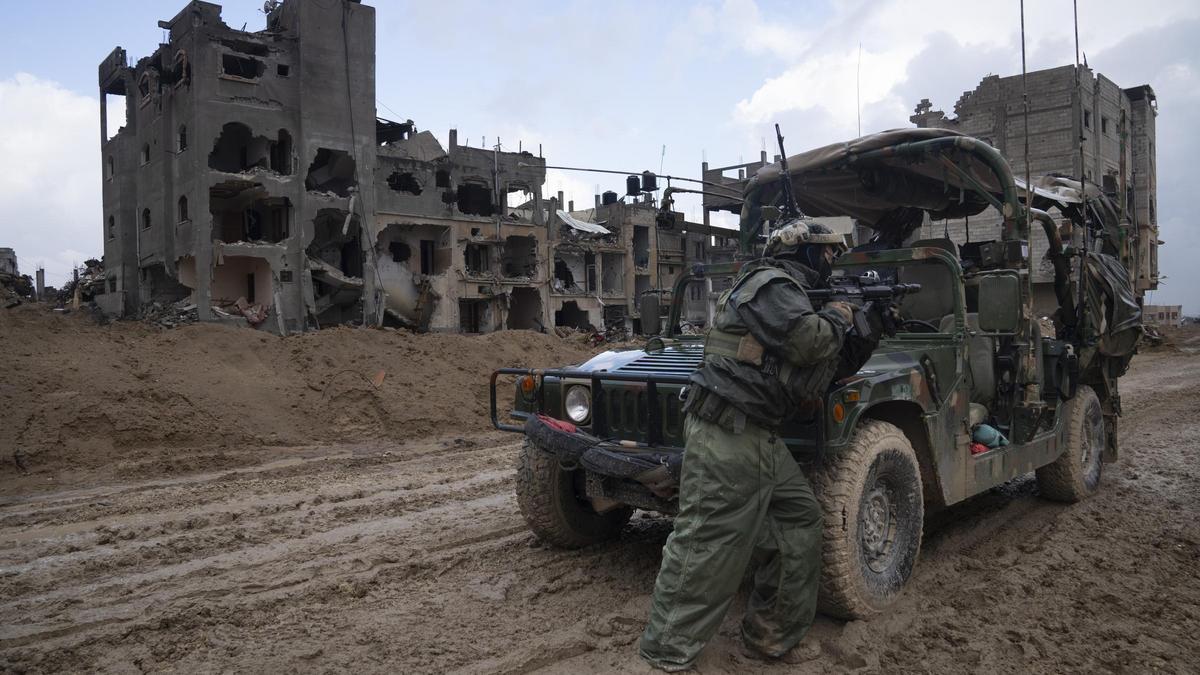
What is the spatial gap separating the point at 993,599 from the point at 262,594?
4.11 metres

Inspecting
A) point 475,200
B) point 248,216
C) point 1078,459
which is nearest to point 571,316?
point 475,200

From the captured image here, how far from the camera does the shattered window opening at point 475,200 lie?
111 ft

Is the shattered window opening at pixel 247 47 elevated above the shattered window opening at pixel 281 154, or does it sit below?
above

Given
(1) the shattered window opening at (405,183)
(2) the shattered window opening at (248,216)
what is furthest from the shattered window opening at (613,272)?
(2) the shattered window opening at (248,216)

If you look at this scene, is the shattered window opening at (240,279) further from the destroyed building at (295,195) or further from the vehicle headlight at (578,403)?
the vehicle headlight at (578,403)

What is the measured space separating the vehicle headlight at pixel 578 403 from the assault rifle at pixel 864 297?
150cm

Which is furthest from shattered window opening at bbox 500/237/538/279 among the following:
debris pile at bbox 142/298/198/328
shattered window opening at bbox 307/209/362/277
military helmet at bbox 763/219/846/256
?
military helmet at bbox 763/219/846/256

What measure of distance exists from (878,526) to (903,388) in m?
0.76

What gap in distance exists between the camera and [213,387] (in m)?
13.9

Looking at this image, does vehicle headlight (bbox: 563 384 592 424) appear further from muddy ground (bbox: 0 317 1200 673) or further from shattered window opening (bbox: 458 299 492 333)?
shattered window opening (bbox: 458 299 492 333)

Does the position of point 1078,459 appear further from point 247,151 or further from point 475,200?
point 475,200

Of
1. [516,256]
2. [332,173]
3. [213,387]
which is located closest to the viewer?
[213,387]

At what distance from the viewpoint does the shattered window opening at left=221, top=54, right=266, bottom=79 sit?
25325mm

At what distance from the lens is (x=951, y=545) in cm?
556
